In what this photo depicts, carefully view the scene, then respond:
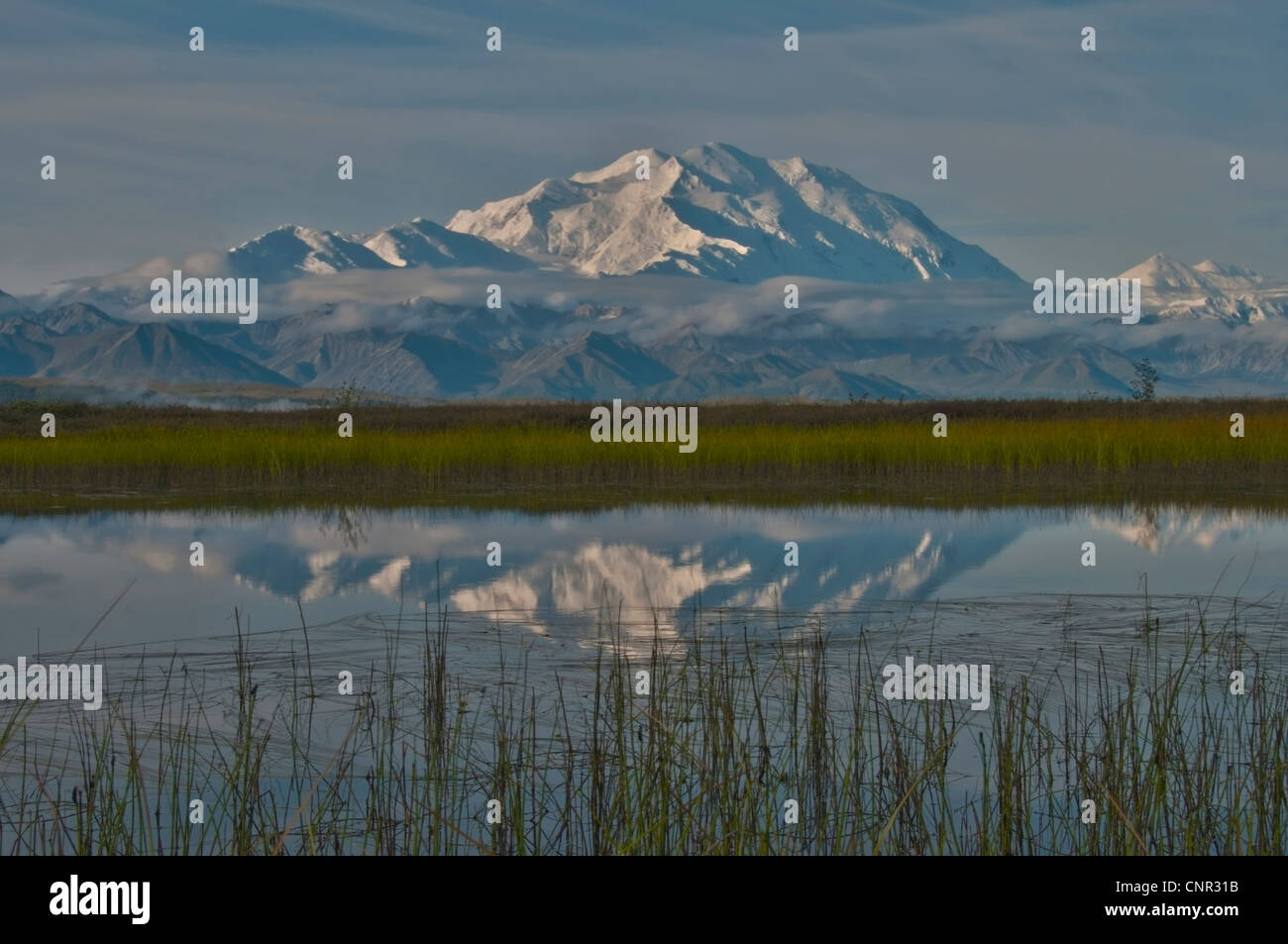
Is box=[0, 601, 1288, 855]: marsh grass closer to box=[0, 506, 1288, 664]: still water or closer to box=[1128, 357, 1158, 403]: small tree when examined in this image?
box=[0, 506, 1288, 664]: still water

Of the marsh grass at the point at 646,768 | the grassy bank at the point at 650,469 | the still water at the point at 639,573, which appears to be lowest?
the marsh grass at the point at 646,768

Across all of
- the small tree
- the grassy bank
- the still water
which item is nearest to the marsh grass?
the still water

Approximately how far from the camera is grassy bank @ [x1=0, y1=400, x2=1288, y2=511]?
21.4 meters

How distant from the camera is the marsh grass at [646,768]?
536 centimetres

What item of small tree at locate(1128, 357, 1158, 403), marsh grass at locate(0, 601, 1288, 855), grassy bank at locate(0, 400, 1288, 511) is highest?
small tree at locate(1128, 357, 1158, 403)

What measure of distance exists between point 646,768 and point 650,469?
60.3 feet

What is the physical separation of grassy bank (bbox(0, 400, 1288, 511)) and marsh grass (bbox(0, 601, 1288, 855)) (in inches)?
497

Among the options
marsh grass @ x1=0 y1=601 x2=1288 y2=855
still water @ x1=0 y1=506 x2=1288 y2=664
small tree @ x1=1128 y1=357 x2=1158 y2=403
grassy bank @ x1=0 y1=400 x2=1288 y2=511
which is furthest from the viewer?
small tree @ x1=1128 y1=357 x2=1158 y2=403

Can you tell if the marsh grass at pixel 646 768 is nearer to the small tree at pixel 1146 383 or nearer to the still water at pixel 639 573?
the still water at pixel 639 573

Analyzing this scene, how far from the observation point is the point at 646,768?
570 centimetres

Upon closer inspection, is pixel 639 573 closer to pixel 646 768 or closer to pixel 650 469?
pixel 646 768

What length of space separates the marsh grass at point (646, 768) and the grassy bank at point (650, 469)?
12621 millimetres

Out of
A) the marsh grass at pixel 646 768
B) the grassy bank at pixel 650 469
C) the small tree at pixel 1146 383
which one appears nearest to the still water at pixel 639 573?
the marsh grass at pixel 646 768

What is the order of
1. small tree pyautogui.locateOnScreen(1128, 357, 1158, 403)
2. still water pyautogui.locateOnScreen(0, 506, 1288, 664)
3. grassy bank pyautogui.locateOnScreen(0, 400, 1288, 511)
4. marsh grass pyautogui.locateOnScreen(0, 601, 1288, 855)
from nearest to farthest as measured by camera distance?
marsh grass pyautogui.locateOnScreen(0, 601, 1288, 855) < still water pyautogui.locateOnScreen(0, 506, 1288, 664) < grassy bank pyautogui.locateOnScreen(0, 400, 1288, 511) < small tree pyautogui.locateOnScreen(1128, 357, 1158, 403)
